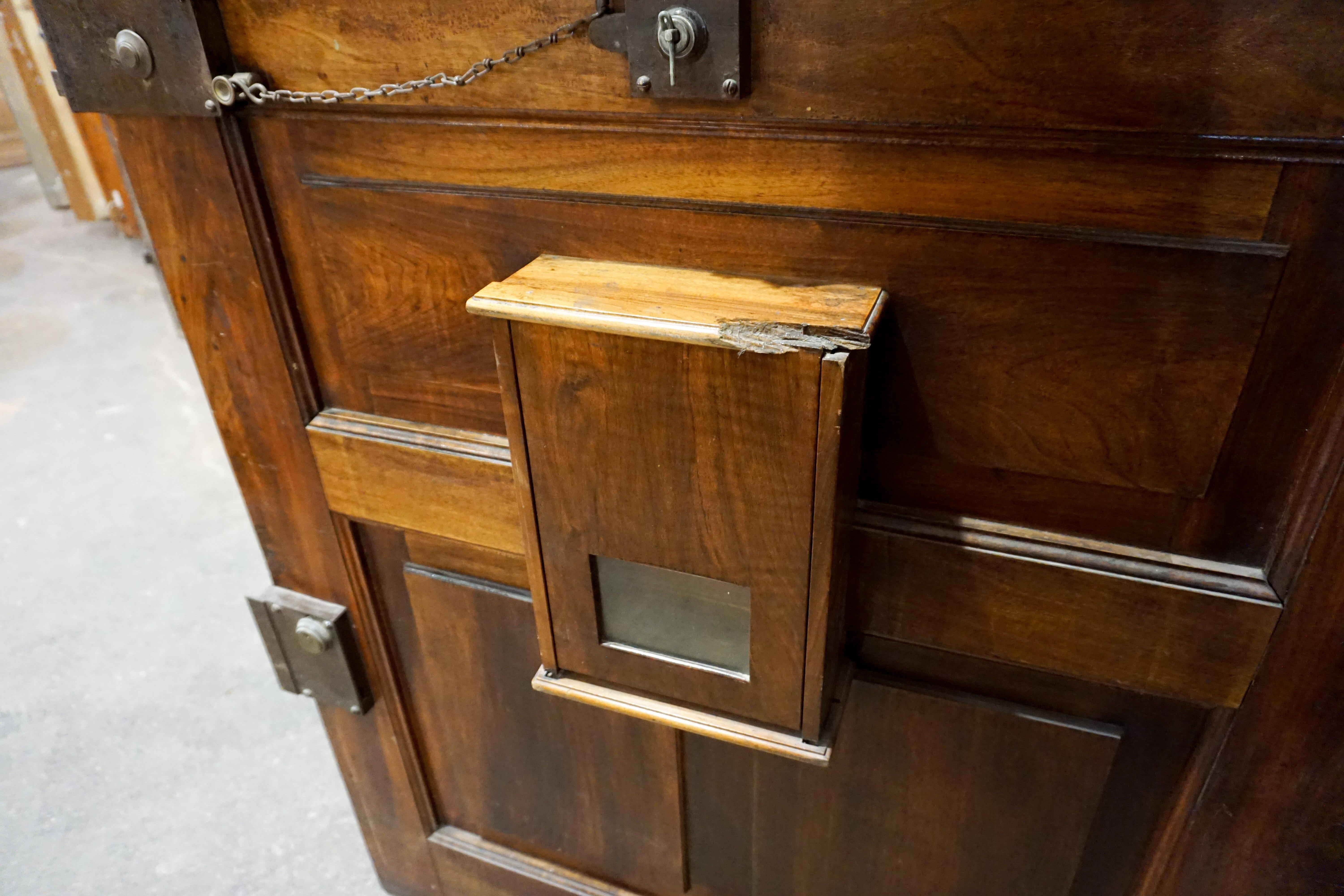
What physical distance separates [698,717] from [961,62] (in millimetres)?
508

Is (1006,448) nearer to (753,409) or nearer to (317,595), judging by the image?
(753,409)

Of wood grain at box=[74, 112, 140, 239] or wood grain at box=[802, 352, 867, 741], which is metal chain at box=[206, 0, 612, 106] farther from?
wood grain at box=[74, 112, 140, 239]

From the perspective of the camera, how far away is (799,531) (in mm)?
601

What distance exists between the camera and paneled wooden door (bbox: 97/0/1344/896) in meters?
0.51

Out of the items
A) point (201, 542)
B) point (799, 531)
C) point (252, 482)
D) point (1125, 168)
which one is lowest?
point (201, 542)

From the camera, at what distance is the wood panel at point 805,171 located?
1.69 feet

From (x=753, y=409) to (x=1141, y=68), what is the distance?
0.93 feet

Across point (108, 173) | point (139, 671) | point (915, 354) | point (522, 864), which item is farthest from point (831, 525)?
point (108, 173)

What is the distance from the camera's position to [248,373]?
0.86 m

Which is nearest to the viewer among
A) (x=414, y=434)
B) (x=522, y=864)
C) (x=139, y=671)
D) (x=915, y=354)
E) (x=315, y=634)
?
(x=915, y=354)

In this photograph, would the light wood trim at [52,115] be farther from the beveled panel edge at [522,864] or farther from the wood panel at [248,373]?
the beveled panel edge at [522,864]

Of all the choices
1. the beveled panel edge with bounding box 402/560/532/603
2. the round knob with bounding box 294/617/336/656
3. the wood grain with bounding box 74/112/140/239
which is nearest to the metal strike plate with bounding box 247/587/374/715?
the round knob with bounding box 294/617/336/656

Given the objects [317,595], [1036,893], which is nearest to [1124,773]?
[1036,893]

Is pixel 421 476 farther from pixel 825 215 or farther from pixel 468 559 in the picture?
pixel 825 215
